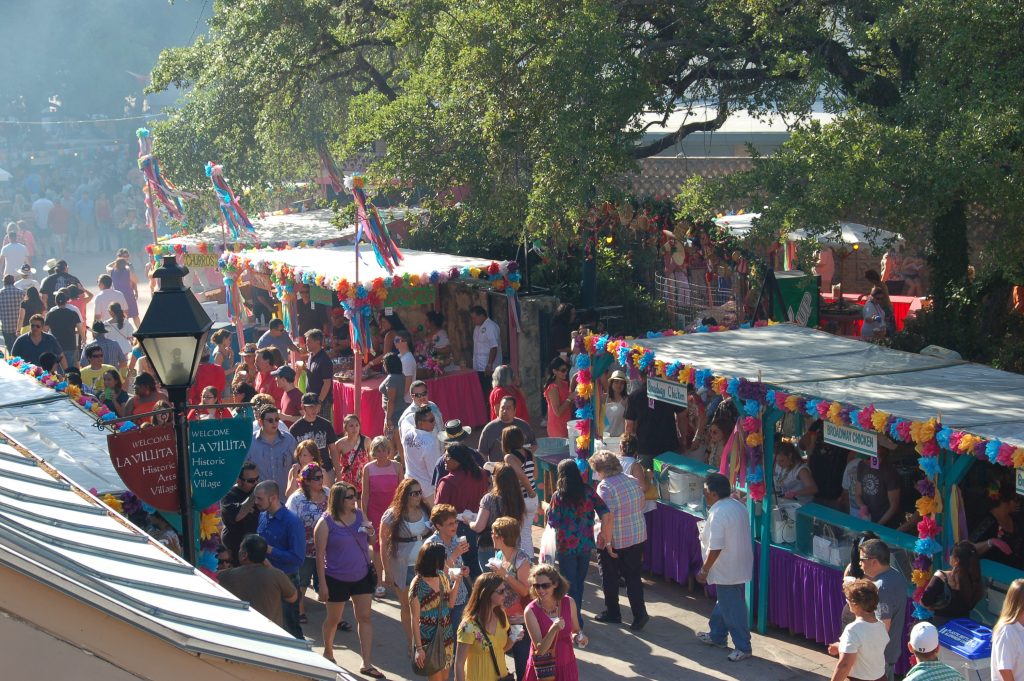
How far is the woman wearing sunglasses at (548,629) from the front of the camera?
720 centimetres

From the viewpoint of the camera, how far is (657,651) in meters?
9.05

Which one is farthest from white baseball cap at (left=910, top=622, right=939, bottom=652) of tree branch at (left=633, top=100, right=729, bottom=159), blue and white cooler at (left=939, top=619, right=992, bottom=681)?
tree branch at (left=633, top=100, right=729, bottom=159)

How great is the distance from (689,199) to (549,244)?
233 inches

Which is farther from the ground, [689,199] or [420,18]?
[420,18]

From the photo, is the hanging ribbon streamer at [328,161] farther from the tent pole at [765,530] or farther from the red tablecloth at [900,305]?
the tent pole at [765,530]

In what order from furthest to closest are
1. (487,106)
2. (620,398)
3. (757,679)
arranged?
(487,106) → (620,398) → (757,679)

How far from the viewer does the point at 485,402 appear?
1560 centimetres

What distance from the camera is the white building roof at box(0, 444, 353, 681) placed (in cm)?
373

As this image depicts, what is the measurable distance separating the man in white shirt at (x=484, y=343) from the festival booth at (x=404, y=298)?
0.18 metres

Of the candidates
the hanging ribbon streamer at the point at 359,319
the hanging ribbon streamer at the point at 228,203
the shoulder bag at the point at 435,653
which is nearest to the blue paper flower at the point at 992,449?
the shoulder bag at the point at 435,653

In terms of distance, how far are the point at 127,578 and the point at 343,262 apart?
12193mm

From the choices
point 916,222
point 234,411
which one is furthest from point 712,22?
point 234,411

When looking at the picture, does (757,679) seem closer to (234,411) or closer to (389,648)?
(389,648)

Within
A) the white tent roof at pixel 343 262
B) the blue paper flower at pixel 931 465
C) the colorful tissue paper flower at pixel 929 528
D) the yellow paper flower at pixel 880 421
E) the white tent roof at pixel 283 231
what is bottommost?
the colorful tissue paper flower at pixel 929 528
